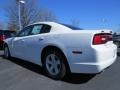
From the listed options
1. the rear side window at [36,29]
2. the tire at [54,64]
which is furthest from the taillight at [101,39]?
the rear side window at [36,29]

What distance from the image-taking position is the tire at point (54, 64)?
5852mm

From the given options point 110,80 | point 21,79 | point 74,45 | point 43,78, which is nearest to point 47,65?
point 43,78

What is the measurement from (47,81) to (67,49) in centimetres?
96

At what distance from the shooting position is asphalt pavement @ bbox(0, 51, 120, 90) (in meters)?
5.36

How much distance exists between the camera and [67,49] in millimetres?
5637

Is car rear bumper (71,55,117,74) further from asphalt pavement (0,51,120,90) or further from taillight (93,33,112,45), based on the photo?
taillight (93,33,112,45)

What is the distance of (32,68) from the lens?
289 inches

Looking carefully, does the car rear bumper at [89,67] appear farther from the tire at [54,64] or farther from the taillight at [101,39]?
the taillight at [101,39]

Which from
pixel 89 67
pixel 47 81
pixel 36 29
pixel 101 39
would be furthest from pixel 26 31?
pixel 89 67

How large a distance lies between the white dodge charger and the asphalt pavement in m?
0.32

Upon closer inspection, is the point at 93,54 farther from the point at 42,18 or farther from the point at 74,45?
the point at 42,18

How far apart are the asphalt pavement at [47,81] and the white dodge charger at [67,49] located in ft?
1.06

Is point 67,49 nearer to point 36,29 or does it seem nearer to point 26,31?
point 36,29

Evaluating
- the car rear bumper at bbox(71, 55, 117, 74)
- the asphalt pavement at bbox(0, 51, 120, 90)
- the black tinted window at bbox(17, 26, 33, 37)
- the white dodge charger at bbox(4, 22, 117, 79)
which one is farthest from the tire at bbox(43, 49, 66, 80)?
the black tinted window at bbox(17, 26, 33, 37)
